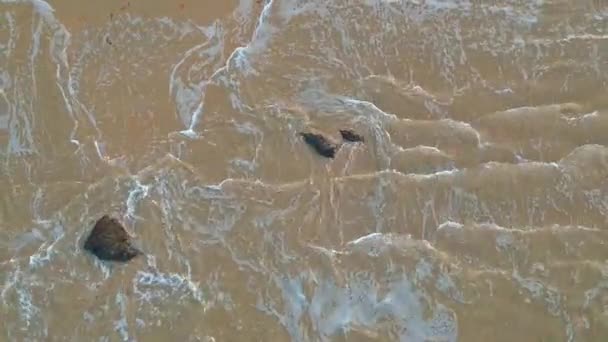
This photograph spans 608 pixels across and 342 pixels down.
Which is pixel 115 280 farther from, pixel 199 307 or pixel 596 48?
pixel 596 48

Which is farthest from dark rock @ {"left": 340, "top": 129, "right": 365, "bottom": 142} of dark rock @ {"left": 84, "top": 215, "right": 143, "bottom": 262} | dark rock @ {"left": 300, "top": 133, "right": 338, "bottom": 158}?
dark rock @ {"left": 84, "top": 215, "right": 143, "bottom": 262}

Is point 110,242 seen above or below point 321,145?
below

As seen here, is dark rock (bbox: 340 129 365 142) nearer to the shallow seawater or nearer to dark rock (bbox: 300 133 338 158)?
the shallow seawater

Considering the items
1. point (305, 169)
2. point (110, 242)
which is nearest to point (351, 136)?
point (305, 169)

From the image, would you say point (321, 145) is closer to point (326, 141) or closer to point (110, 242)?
point (326, 141)

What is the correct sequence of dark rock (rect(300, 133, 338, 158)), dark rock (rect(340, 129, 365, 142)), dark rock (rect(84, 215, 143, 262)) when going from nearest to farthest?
dark rock (rect(84, 215, 143, 262)) < dark rock (rect(300, 133, 338, 158)) < dark rock (rect(340, 129, 365, 142))

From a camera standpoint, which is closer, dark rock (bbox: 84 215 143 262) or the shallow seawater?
the shallow seawater

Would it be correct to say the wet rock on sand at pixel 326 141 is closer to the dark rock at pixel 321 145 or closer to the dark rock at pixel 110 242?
the dark rock at pixel 321 145
